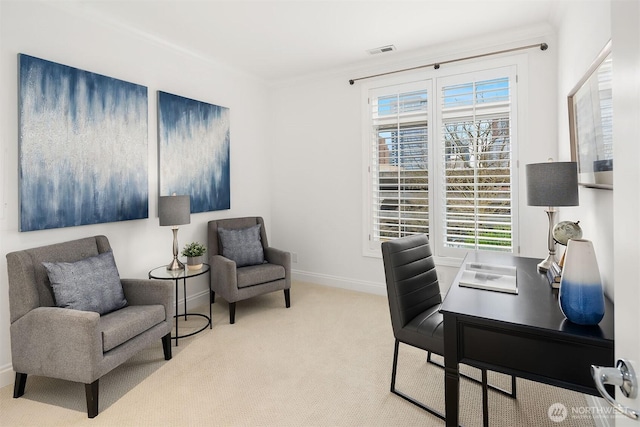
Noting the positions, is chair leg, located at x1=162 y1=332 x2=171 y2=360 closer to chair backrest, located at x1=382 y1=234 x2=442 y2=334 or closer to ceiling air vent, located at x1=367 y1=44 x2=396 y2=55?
chair backrest, located at x1=382 y1=234 x2=442 y2=334

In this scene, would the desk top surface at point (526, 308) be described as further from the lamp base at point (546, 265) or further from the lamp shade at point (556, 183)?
the lamp shade at point (556, 183)

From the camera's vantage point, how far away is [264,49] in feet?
12.0

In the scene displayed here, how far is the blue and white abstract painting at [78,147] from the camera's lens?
2.43 meters

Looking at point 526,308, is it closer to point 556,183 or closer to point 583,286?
point 583,286

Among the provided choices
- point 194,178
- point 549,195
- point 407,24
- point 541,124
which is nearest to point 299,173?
point 194,178

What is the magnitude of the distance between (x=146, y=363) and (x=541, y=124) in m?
3.83

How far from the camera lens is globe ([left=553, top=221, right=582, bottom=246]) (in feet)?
6.09

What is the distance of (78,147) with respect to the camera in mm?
2705

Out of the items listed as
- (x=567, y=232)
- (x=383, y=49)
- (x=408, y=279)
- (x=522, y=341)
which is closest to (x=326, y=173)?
(x=383, y=49)

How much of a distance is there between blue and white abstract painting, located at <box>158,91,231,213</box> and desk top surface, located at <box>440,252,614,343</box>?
2.79 m

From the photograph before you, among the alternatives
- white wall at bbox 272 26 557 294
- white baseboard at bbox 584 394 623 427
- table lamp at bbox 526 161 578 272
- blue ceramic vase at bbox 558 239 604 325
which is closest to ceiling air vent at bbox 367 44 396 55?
white wall at bbox 272 26 557 294

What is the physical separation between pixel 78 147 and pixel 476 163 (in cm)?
344

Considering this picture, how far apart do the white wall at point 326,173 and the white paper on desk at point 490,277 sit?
161 cm

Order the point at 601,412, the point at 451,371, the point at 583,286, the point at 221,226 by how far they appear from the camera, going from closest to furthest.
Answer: the point at 583,286 < the point at 451,371 < the point at 601,412 < the point at 221,226
